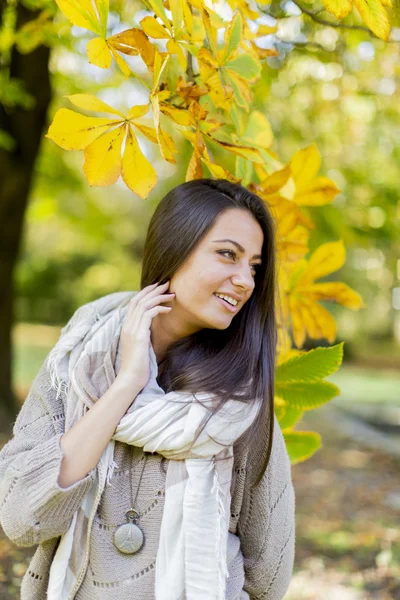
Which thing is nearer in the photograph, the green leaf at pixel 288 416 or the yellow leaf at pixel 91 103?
the yellow leaf at pixel 91 103

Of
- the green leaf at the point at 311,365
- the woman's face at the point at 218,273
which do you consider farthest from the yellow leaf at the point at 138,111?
the green leaf at the point at 311,365

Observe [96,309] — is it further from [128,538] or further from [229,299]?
[128,538]

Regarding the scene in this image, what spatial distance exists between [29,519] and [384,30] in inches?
54.8

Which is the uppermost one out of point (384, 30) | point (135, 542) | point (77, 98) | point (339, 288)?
point (384, 30)

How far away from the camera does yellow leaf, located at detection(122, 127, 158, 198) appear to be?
153 centimetres

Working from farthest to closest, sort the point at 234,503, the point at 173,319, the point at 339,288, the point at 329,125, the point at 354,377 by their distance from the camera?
1. the point at 354,377
2. the point at 329,125
3. the point at 339,288
4. the point at 173,319
5. the point at 234,503

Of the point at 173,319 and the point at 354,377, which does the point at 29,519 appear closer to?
the point at 173,319

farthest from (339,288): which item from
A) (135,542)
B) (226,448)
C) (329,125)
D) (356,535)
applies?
(329,125)

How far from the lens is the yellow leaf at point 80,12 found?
1.36 m

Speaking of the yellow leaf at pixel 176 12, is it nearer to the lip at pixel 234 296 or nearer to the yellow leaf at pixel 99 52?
the yellow leaf at pixel 99 52

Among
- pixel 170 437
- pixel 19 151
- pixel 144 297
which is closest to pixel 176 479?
pixel 170 437

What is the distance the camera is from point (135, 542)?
1556 mm

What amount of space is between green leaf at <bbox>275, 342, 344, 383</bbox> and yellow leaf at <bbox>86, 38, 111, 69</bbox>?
0.96 meters

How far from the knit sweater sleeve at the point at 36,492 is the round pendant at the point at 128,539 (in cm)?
13
